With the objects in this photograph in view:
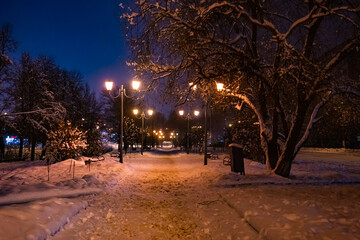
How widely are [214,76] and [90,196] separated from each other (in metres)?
5.81

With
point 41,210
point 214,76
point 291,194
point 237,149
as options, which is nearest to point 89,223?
point 41,210

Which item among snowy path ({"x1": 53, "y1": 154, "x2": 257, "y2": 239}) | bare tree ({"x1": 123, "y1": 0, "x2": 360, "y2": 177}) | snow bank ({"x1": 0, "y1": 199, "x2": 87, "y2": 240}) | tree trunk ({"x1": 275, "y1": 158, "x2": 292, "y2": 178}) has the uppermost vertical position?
bare tree ({"x1": 123, "y1": 0, "x2": 360, "y2": 177})

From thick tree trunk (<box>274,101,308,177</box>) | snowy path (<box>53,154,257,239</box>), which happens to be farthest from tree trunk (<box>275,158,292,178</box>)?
snowy path (<box>53,154,257,239</box>)

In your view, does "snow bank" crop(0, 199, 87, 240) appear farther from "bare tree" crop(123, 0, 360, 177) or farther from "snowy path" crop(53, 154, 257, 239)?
"bare tree" crop(123, 0, 360, 177)

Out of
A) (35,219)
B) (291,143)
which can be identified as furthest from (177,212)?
(291,143)

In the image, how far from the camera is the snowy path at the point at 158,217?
546 cm

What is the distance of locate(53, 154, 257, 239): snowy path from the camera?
215 inches

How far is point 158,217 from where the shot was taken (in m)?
6.68

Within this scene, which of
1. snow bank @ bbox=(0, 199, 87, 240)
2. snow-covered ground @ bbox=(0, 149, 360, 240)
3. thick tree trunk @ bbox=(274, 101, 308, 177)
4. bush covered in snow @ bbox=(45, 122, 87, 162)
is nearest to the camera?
snow bank @ bbox=(0, 199, 87, 240)

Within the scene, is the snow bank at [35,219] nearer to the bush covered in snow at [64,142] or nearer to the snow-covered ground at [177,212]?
the snow-covered ground at [177,212]

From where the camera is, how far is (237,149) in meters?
12.7

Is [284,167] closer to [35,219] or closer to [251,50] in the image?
[251,50]

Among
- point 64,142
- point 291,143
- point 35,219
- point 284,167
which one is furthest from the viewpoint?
point 64,142

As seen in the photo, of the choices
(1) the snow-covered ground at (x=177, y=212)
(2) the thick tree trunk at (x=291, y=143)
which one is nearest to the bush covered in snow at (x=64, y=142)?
(1) the snow-covered ground at (x=177, y=212)
